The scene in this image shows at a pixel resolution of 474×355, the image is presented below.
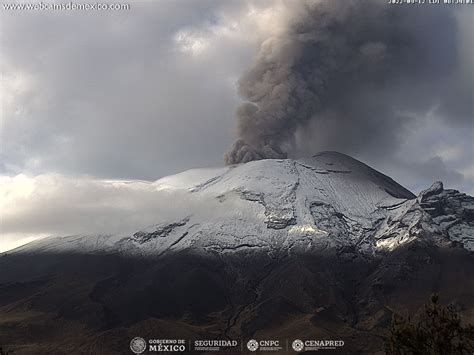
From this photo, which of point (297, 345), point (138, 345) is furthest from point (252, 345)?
point (138, 345)

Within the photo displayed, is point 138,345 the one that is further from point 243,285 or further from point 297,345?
point 243,285

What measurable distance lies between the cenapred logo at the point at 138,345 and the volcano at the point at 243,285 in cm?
123

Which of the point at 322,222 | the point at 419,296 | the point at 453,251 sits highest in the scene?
the point at 322,222

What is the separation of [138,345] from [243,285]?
41.3 meters

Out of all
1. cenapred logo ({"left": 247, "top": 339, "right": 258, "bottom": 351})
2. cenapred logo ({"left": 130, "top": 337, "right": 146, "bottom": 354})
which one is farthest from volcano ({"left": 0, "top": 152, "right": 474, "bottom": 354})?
cenapred logo ({"left": 247, "top": 339, "right": 258, "bottom": 351})

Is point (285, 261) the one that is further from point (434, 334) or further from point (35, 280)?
point (434, 334)

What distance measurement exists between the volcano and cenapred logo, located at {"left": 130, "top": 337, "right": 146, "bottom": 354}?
48.3 inches

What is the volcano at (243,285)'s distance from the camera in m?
140

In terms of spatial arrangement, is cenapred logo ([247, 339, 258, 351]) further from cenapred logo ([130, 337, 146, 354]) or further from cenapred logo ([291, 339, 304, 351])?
cenapred logo ([130, 337, 146, 354])

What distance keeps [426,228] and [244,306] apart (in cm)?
6488

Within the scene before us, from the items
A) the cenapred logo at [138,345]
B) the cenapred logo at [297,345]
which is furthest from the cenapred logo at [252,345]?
the cenapred logo at [138,345]

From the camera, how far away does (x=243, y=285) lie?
168 metres

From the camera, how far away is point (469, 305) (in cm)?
14600

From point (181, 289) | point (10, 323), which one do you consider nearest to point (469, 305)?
point (181, 289)
